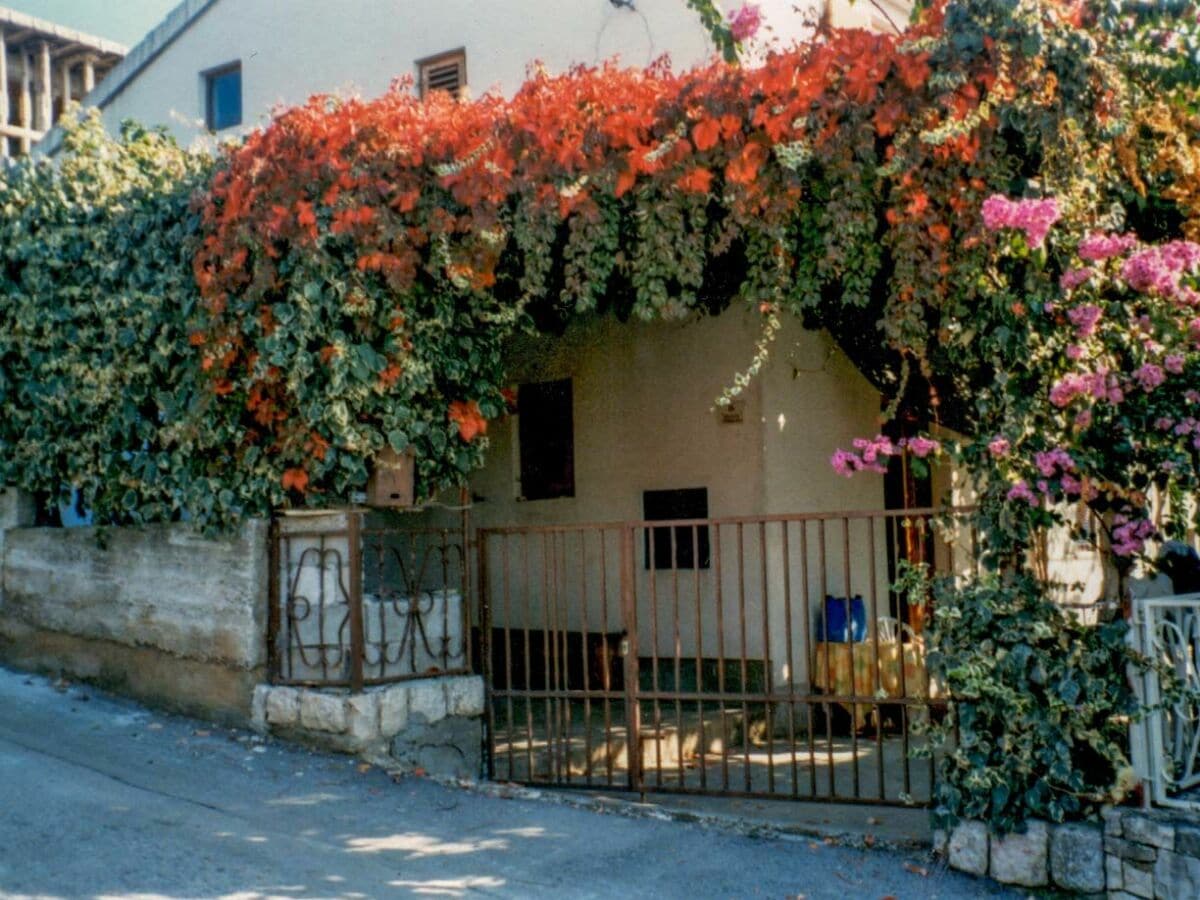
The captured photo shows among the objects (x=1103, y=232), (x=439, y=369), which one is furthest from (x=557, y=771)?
(x=1103, y=232)

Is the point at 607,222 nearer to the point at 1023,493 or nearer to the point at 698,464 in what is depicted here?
the point at 1023,493

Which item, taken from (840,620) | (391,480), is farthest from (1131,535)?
(840,620)

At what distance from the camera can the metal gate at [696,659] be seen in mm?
6918

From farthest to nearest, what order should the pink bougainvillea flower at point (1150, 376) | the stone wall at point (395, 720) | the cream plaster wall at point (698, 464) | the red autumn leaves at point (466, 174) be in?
the cream plaster wall at point (698, 464), the stone wall at point (395, 720), the red autumn leaves at point (466, 174), the pink bougainvillea flower at point (1150, 376)

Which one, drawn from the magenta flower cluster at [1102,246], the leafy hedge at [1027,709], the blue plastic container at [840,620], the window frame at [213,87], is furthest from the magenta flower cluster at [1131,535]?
the window frame at [213,87]

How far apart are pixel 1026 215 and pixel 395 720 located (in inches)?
164

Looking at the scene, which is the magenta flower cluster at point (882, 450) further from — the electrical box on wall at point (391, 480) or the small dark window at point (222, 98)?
the small dark window at point (222, 98)

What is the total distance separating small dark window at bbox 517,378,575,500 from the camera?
1032 cm

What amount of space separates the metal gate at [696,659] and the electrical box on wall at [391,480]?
502 millimetres

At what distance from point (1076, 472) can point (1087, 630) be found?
0.66 meters

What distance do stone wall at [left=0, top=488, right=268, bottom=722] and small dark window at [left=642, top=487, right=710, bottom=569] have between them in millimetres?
3488

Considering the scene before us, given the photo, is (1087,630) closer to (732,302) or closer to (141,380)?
(732,302)

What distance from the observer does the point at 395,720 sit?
6723mm

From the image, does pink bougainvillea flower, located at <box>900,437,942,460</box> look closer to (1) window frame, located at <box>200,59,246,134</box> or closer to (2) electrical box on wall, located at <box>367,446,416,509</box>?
(2) electrical box on wall, located at <box>367,446,416,509</box>
